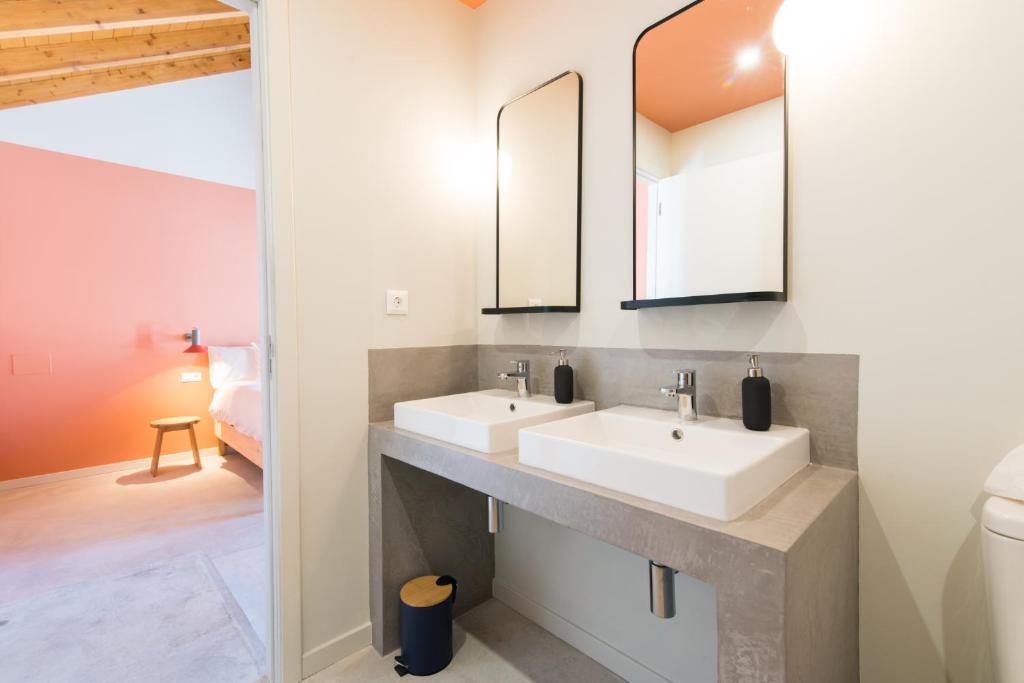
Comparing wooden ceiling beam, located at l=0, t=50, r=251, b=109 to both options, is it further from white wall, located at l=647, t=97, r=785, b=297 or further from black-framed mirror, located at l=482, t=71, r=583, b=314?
Answer: white wall, located at l=647, t=97, r=785, b=297

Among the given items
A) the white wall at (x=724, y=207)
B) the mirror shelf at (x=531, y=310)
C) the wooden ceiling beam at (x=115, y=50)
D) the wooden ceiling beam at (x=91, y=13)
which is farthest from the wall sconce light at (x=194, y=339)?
the white wall at (x=724, y=207)

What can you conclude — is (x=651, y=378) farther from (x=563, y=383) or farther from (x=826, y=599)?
(x=826, y=599)

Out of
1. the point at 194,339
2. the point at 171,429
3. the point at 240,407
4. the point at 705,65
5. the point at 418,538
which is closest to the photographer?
the point at 705,65

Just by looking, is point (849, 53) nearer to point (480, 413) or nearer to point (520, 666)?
point (480, 413)

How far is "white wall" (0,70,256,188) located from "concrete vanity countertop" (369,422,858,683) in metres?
2.52

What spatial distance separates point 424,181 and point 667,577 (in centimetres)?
158

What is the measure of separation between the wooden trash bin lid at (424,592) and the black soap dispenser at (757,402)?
1131 millimetres

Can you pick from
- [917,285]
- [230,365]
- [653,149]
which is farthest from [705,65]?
[230,365]

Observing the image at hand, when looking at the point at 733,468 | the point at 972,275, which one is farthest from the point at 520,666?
the point at 972,275

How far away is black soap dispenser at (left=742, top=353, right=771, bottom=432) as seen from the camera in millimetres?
1139

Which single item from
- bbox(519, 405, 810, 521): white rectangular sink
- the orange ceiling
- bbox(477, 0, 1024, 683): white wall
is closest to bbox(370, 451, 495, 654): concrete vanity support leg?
bbox(519, 405, 810, 521): white rectangular sink

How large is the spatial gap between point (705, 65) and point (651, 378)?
92 centimetres

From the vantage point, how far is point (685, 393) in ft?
4.23

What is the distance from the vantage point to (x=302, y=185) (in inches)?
59.3
